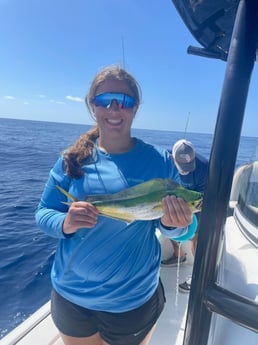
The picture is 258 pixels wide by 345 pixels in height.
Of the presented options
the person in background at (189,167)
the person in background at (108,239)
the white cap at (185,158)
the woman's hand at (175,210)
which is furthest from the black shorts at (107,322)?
the white cap at (185,158)

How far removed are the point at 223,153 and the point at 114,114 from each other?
0.71m

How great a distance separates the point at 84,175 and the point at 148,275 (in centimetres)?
57

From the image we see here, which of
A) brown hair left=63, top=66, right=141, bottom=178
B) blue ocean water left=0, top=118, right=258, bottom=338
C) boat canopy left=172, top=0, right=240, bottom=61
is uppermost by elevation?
boat canopy left=172, top=0, right=240, bottom=61

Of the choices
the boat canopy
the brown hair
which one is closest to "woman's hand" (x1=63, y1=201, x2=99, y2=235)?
the brown hair

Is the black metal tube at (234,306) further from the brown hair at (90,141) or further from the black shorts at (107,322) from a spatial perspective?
the brown hair at (90,141)

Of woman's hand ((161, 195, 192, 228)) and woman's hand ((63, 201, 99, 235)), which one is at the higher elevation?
woman's hand ((161, 195, 192, 228))

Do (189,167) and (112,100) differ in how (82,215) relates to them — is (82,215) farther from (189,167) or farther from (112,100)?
(189,167)

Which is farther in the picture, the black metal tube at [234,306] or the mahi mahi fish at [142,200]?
the mahi mahi fish at [142,200]

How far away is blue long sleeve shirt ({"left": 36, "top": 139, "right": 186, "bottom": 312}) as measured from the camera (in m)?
1.36

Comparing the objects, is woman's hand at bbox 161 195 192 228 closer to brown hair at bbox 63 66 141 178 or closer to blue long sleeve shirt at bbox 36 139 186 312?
blue long sleeve shirt at bbox 36 139 186 312

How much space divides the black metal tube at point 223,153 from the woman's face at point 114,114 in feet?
2.19

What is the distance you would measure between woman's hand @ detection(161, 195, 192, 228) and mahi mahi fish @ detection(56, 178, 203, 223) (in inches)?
0.6

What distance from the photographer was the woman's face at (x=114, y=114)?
140 cm

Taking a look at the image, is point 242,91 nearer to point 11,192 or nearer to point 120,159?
point 120,159
